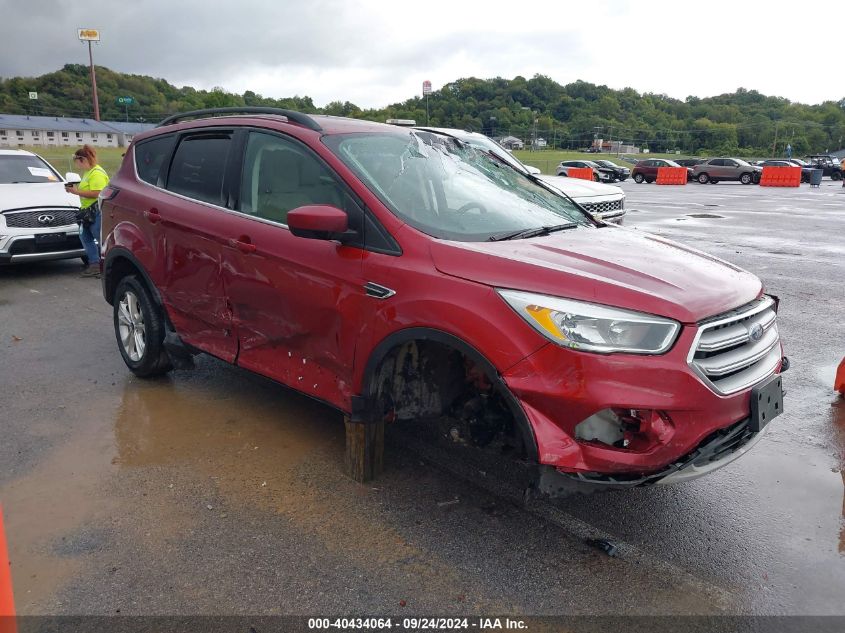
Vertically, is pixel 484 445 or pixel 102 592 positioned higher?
pixel 484 445

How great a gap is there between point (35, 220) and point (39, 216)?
0.07 metres

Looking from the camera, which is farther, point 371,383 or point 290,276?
point 290,276

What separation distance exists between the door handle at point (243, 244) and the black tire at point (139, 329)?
1261 mm

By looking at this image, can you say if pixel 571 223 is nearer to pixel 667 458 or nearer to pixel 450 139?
pixel 450 139

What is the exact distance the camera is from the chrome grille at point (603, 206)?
9.52 metres

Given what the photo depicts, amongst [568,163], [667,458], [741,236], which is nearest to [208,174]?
[667,458]

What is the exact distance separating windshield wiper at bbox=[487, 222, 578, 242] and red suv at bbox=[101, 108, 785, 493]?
0.02m

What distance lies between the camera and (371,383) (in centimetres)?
330

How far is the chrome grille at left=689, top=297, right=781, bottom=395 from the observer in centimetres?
266

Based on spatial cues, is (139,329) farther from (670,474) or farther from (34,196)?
(34,196)

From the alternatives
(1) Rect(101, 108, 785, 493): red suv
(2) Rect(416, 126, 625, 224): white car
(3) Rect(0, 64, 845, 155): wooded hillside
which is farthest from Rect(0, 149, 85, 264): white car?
(3) Rect(0, 64, 845, 155): wooded hillside

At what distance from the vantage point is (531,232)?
136 inches

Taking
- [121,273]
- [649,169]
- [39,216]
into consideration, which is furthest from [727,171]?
[121,273]

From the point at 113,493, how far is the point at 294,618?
1488 millimetres
